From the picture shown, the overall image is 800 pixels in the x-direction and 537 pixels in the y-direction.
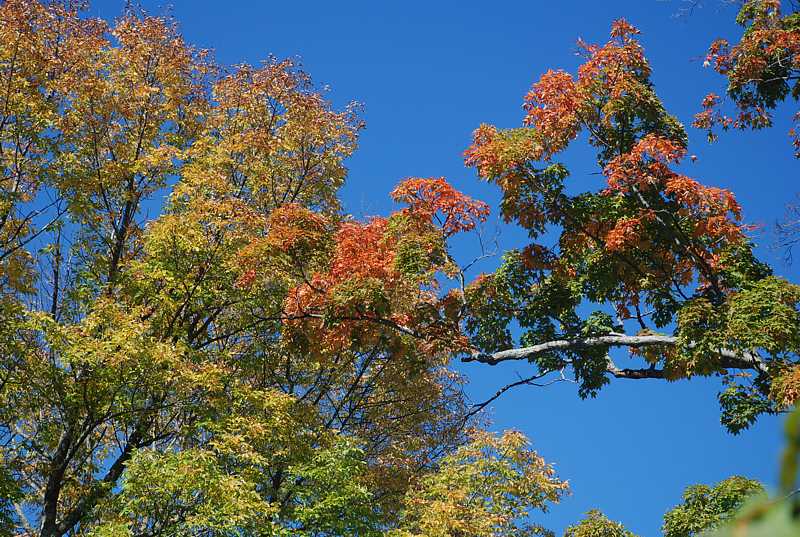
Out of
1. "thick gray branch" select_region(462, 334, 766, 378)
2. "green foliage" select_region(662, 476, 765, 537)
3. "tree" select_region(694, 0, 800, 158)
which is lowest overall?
"green foliage" select_region(662, 476, 765, 537)

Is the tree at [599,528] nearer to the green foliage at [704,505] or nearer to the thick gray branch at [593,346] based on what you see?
the green foliage at [704,505]

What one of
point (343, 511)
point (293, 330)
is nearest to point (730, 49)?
point (293, 330)

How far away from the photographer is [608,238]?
13.2 metres

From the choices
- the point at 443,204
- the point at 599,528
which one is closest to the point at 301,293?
the point at 443,204

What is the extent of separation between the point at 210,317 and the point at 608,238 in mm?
8484

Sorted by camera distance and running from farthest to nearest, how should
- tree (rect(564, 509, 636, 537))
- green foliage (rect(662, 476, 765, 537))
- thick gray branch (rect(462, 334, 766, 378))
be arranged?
tree (rect(564, 509, 636, 537))
thick gray branch (rect(462, 334, 766, 378))
green foliage (rect(662, 476, 765, 537))

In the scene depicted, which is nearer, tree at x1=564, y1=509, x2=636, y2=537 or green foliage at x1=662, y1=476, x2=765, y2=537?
green foliage at x1=662, y1=476, x2=765, y2=537

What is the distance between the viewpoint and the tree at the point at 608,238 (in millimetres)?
12820

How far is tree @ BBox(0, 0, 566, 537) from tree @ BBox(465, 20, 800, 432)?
3.28ft

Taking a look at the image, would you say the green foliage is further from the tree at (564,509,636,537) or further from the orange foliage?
the orange foliage

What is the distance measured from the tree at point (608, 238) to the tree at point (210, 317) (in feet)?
3.28

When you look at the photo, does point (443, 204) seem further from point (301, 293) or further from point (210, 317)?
point (210, 317)

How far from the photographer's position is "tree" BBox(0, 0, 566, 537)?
1396 cm

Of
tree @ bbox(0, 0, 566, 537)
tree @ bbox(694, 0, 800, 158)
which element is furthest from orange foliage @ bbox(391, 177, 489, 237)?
tree @ bbox(694, 0, 800, 158)
